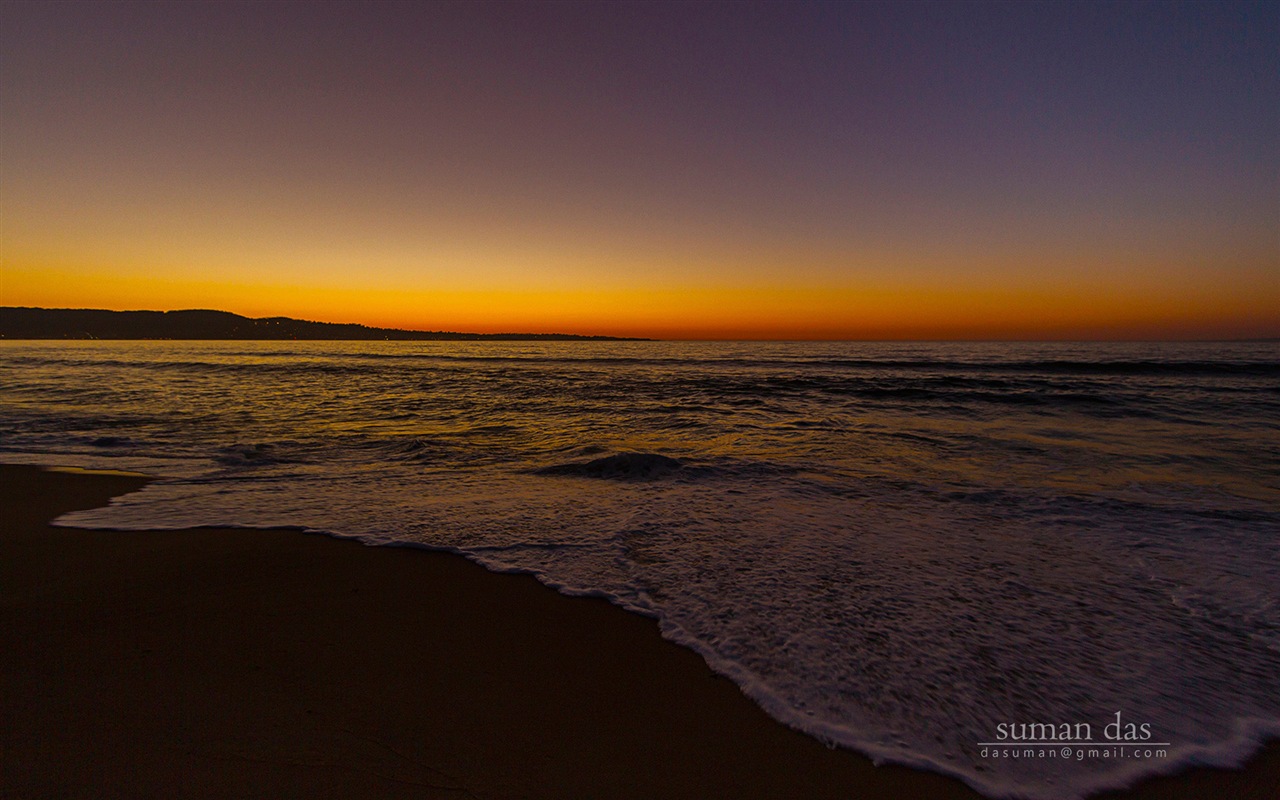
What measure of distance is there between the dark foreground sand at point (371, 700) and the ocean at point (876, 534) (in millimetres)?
297

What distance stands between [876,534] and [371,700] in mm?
4648

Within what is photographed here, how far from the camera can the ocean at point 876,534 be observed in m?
2.81

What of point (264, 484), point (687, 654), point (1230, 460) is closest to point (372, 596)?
point (687, 654)

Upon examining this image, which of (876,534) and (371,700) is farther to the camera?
(876,534)

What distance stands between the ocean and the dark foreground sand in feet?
0.98

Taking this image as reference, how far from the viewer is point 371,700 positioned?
274cm

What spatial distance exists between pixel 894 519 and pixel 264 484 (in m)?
8.03

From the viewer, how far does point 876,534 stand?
5.42m

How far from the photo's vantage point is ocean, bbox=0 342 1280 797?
2811 mm

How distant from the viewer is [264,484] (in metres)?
7.21

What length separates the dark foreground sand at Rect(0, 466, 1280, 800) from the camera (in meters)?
2.25

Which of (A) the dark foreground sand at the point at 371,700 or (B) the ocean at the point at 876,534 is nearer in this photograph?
(A) the dark foreground sand at the point at 371,700

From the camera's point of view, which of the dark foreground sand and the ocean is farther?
the ocean

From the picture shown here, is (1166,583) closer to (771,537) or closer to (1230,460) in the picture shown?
(771,537)
